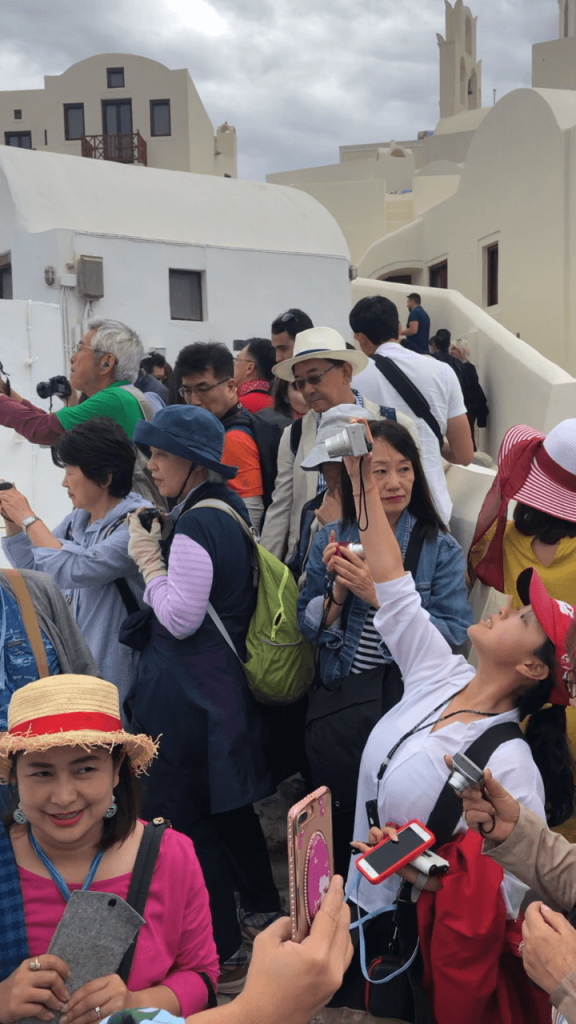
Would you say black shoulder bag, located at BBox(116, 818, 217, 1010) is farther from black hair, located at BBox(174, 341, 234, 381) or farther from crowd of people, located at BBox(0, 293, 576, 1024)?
black hair, located at BBox(174, 341, 234, 381)

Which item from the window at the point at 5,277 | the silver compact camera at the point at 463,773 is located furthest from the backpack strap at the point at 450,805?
the window at the point at 5,277

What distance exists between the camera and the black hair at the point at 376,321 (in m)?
4.82

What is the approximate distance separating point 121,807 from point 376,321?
126 inches

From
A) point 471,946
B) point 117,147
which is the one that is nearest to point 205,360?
point 471,946

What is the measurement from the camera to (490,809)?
217 cm

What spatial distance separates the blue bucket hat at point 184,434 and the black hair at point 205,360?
3.41 ft

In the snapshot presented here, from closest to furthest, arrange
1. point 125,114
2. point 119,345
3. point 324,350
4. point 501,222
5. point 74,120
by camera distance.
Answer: point 324,350, point 119,345, point 501,222, point 125,114, point 74,120

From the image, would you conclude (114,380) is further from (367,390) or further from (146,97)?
(146,97)

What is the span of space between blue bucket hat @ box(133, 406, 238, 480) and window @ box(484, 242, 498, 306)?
14.3 meters

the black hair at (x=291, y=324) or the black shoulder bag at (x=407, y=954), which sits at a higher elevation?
the black hair at (x=291, y=324)

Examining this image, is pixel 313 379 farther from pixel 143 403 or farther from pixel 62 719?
pixel 62 719

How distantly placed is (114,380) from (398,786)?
2881 mm

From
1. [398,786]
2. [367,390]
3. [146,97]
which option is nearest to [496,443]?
[367,390]

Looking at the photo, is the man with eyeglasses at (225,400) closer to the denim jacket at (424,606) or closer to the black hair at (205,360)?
the black hair at (205,360)
